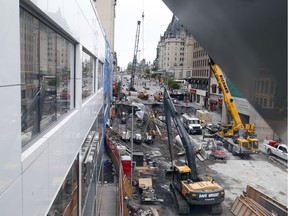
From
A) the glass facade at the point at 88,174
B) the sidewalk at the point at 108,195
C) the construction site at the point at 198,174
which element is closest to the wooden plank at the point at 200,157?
the construction site at the point at 198,174

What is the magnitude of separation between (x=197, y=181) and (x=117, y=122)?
78.1 feet

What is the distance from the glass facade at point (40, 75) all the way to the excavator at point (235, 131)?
20410 millimetres

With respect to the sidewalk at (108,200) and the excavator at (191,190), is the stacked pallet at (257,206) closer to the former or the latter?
the excavator at (191,190)

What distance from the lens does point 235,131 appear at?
3069 centimetres

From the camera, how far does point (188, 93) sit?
222 feet

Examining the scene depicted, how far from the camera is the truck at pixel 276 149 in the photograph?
25.6 m

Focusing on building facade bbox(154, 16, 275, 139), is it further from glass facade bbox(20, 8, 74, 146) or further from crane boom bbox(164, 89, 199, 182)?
crane boom bbox(164, 89, 199, 182)

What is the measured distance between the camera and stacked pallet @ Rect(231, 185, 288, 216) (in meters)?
14.1

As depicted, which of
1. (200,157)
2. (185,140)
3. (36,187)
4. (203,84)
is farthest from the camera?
(203,84)

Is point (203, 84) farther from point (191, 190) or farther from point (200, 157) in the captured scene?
point (191, 190)

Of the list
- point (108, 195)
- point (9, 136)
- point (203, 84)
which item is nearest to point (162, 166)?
point (108, 195)

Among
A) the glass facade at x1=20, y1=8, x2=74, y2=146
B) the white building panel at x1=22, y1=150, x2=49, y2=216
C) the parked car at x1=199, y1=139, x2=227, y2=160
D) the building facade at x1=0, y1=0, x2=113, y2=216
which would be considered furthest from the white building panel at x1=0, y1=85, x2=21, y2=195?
the parked car at x1=199, y1=139, x2=227, y2=160

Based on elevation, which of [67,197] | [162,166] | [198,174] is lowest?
[162,166]

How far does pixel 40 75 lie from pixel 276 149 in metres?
26.3
